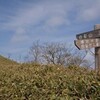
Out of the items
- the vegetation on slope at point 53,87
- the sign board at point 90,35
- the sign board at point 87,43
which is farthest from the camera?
the sign board at point 90,35

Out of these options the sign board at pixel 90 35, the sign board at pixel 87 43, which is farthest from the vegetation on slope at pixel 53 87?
the sign board at pixel 90 35

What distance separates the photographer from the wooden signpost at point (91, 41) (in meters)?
5.43

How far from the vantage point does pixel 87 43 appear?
547 centimetres

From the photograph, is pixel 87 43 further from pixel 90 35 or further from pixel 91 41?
pixel 90 35

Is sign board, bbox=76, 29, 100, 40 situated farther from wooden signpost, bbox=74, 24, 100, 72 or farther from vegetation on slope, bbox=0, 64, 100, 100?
vegetation on slope, bbox=0, 64, 100, 100

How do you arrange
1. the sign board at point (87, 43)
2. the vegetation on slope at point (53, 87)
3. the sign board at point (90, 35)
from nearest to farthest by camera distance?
the vegetation on slope at point (53, 87), the sign board at point (87, 43), the sign board at point (90, 35)

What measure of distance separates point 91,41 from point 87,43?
0.29ft

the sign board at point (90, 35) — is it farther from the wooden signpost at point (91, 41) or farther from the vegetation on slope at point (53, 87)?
the vegetation on slope at point (53, 87)

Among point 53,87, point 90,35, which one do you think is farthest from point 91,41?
point 53,87

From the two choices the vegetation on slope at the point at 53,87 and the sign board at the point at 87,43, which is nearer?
the vegetation on slope at the point at 53,87

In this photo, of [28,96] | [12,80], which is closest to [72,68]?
[12,80]

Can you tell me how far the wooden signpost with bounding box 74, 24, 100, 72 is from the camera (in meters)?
5.43

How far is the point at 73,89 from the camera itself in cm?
402

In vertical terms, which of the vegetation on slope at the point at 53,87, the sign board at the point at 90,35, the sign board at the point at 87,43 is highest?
A: the sign board at the point at 90,35
